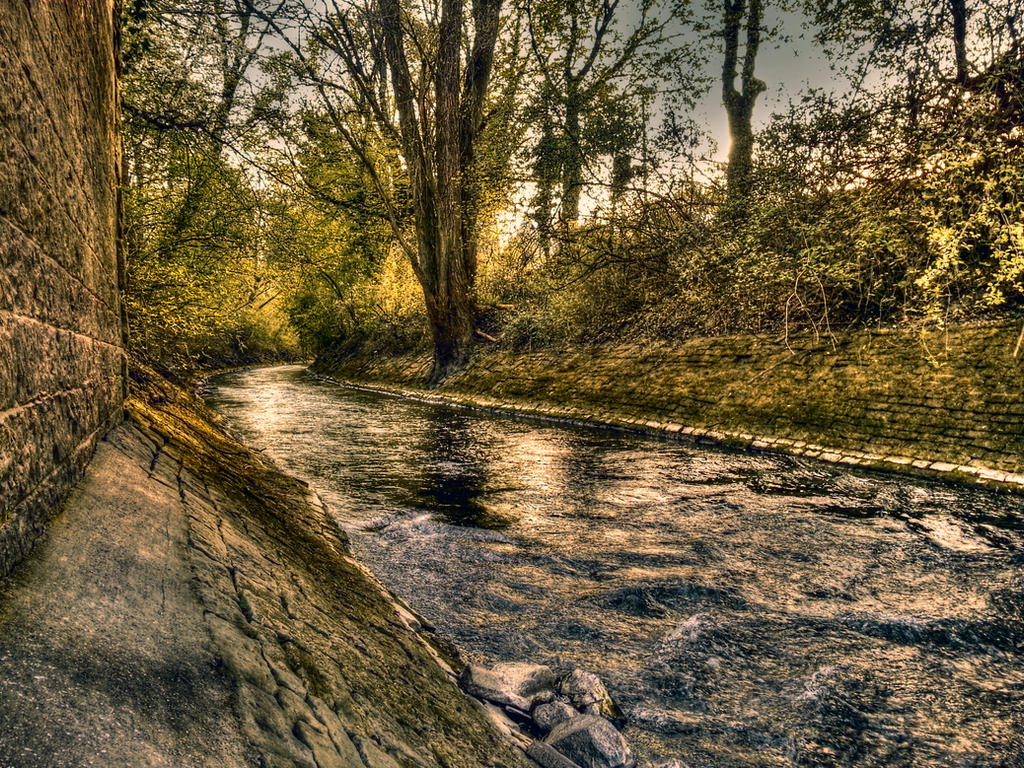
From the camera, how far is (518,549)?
5.15 meters

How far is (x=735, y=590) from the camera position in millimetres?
4191

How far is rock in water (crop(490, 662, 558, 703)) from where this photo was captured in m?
2.90

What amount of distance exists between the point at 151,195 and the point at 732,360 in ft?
34.1

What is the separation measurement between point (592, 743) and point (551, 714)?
1.08ft

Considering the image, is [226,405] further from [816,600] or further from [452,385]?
[816,600]

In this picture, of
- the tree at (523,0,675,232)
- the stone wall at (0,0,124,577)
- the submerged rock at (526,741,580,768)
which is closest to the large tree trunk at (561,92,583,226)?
the tree at (523,0,675,232)

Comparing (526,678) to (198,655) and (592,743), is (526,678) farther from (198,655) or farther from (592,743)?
(198,655)

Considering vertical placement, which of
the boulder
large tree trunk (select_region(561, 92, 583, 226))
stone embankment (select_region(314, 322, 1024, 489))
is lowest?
the boulder

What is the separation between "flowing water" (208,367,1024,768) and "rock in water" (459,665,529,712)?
37 cm

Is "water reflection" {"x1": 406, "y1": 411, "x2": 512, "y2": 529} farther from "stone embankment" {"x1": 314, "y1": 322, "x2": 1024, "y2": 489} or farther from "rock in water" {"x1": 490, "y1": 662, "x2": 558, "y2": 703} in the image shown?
"stone embankment" {"x1": 314, "y1": 322, "x2": 1024, "y2": 489}

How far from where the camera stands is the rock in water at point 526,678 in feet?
9.53

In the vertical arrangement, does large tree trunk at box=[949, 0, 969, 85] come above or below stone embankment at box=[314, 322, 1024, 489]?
above

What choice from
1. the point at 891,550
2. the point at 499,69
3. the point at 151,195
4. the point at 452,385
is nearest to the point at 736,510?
the point at 891,550

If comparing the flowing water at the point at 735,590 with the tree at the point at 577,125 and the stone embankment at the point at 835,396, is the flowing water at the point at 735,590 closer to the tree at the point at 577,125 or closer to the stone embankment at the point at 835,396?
the stone embankment at the point at 835,396
